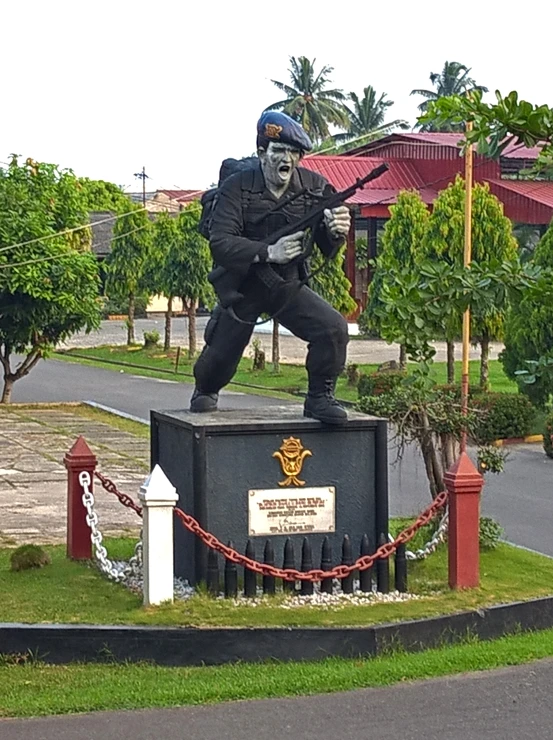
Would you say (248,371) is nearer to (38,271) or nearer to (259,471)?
(38,271)

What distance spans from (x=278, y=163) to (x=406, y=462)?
981 cm

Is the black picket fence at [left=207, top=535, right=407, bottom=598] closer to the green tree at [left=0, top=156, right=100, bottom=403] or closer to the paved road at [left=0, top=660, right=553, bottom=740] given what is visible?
the paved road at [left=0, top=660, right=553, bottom=740]

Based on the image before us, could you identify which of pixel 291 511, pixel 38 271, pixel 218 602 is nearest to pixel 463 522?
pixel 291 511

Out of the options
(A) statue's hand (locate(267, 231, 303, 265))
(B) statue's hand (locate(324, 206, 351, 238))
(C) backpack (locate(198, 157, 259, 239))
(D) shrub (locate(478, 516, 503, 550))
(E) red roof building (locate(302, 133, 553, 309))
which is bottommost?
(D) shrub (locate(478, 516, 503, 550))

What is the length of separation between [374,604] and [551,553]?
3.51 metres

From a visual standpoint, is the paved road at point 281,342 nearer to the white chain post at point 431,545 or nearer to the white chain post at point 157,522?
the white chain post at point 431,545

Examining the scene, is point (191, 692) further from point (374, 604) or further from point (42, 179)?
point (42, 179)

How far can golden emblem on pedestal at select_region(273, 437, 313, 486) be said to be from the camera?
8289 millimetres

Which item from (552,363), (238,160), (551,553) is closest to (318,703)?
(552,363)

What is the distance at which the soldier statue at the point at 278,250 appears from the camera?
8203 millimetres

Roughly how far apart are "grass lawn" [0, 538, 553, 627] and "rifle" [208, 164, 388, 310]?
1.98 meters

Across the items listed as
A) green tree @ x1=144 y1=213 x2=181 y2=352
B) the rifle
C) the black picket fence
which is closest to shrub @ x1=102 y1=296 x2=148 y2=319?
green tree @ x1=144 y1=213 x2=181 y2=352

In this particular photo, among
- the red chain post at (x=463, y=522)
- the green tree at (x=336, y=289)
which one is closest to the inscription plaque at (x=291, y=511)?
the red chain post at (x=463, y=522)

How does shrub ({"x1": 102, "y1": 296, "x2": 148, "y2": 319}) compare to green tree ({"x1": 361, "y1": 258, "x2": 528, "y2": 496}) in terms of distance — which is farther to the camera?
shrub ({"x1": 102, "y1": 296, "x2": 148, "y2": 319})
